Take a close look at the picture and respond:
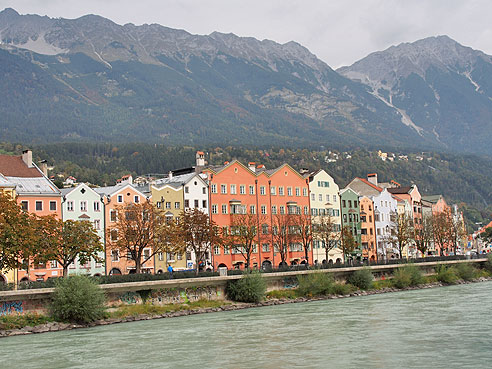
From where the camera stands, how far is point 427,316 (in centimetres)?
Result: 5819

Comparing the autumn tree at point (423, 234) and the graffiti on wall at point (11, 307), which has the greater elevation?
the autumn tree at point (423, 234)

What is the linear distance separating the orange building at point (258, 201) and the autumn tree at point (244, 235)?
86cm

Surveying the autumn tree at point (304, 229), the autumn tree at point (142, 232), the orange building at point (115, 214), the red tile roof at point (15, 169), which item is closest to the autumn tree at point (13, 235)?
the autumn tree at point (142, 232)

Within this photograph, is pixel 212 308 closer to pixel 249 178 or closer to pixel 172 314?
pixel 172 314

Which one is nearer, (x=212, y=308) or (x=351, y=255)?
(x=212, y=308)

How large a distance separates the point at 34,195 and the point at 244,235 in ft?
97.7

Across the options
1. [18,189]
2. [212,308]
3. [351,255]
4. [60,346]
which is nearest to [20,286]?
[60,346]

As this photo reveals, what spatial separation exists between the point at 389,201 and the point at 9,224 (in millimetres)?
90376

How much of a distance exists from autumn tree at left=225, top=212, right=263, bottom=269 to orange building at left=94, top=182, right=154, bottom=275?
12.2 m

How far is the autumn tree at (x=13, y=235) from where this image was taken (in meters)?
62.0

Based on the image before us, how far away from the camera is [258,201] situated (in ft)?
359

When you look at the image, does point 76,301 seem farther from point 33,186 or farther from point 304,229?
point 304,229

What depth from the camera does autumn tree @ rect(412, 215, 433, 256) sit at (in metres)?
127

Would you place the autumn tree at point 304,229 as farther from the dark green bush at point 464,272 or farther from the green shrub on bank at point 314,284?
the dark green bush at point 464,272
